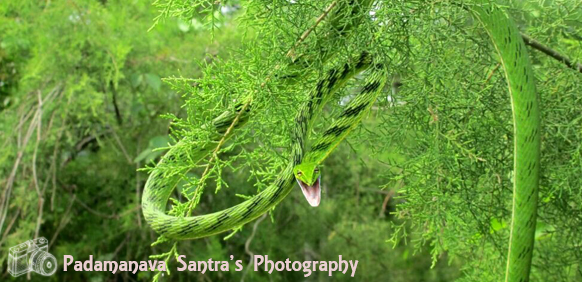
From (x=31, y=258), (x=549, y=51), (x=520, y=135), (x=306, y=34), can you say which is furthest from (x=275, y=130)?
(x=31, y=258)

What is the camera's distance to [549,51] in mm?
770

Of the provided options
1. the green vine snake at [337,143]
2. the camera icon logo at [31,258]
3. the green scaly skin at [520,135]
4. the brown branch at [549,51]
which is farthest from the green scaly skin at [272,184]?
the camera icon logo at [31,258]

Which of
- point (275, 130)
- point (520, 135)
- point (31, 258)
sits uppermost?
point (31, 258)

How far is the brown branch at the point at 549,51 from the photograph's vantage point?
74 centimetres

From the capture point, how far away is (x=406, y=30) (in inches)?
24.8

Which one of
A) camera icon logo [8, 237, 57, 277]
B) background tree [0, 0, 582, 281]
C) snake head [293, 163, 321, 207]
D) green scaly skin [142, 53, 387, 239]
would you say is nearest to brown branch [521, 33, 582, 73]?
background tree [0, 0, 582, 281]

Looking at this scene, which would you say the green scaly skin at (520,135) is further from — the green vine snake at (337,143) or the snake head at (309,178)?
the snake head at (309,178)

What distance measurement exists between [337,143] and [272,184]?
0.23 ft

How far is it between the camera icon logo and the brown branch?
1315 millimetres

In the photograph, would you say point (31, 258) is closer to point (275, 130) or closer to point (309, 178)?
point (275, 130)

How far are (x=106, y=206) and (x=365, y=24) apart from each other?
64.6 inches

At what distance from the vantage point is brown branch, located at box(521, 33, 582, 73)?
741mm

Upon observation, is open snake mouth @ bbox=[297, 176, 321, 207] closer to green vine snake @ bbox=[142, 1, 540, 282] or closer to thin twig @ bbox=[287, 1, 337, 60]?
green vine snake @ bbox=[142, 1, 540, 282]

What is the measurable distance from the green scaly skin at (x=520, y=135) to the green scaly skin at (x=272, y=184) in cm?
15
